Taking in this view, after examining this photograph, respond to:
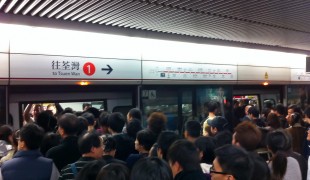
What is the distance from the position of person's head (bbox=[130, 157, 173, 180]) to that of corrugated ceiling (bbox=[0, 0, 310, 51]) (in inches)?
94.7

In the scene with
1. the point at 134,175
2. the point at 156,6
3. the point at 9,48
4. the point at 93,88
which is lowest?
the point at 134,175

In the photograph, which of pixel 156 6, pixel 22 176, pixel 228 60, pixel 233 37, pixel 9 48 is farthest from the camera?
pixel 228 60

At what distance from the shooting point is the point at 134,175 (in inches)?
77.0

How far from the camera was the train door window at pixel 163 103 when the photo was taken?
6812mm

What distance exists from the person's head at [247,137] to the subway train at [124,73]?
328 cm

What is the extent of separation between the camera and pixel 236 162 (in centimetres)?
201

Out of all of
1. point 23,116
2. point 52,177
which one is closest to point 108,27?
point 23,116

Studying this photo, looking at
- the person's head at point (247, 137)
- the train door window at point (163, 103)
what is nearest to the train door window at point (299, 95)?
the train door window at point (163, 103)

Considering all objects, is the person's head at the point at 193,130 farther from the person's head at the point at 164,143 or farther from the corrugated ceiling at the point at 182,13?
the corrugated ceiling at the point at 182,13

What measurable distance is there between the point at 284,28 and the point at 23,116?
4.66 meters

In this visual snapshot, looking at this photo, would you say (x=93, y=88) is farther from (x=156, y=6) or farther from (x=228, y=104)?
(x=228, y=104)

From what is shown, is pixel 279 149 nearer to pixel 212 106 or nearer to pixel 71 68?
pixel 212 106

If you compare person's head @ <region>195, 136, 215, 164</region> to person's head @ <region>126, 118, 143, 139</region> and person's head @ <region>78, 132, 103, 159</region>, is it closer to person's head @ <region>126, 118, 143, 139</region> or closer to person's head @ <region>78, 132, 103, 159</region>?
person's head @ <region>78, 132, 103, 159</region>

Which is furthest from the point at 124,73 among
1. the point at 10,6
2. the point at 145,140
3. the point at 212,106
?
the point at 145,140
